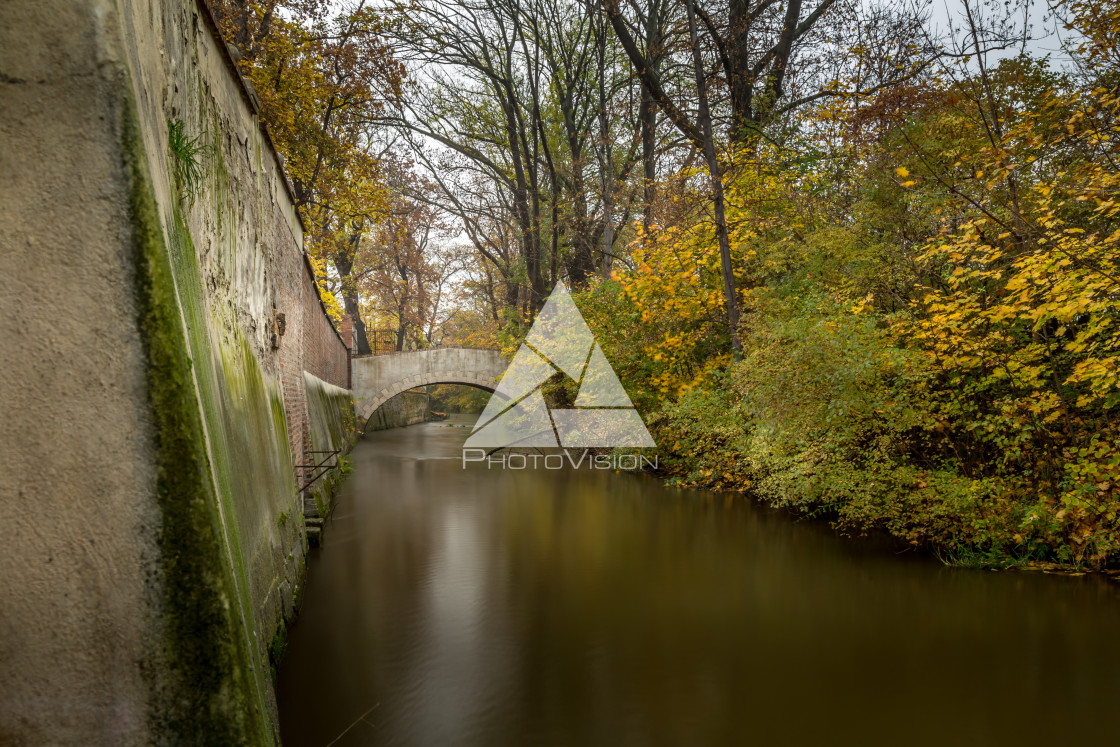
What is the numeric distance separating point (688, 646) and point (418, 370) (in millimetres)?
16851

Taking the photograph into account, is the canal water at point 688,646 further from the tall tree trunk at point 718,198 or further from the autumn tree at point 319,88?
the autumn tree at point 319,88

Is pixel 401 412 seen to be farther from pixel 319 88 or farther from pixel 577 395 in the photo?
pixel 319 88

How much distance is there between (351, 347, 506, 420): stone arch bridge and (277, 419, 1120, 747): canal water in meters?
12.2

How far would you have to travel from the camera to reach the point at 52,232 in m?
1.69

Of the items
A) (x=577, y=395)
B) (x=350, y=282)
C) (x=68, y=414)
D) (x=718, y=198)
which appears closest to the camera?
(x=68, y=414)

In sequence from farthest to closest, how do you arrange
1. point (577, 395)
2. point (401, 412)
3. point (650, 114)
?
point (401, 412) < point (650, 114) < point (577, 395)

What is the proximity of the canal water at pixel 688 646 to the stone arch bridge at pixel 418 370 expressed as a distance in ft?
40.1

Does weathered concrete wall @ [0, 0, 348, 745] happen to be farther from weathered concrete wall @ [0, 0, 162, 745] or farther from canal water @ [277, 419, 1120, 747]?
canal water @ [277, 419, 1120, 747]

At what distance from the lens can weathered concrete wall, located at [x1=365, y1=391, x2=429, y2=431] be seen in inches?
1049

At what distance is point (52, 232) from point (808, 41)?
48.2 ft

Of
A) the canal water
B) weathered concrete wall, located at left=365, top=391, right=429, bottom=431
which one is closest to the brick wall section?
the canal water

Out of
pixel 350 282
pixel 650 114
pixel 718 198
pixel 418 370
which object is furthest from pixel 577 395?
pixel 350 282

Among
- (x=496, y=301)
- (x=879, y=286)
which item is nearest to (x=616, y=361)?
(x=879, y=286)

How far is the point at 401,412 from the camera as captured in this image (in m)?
30.2
